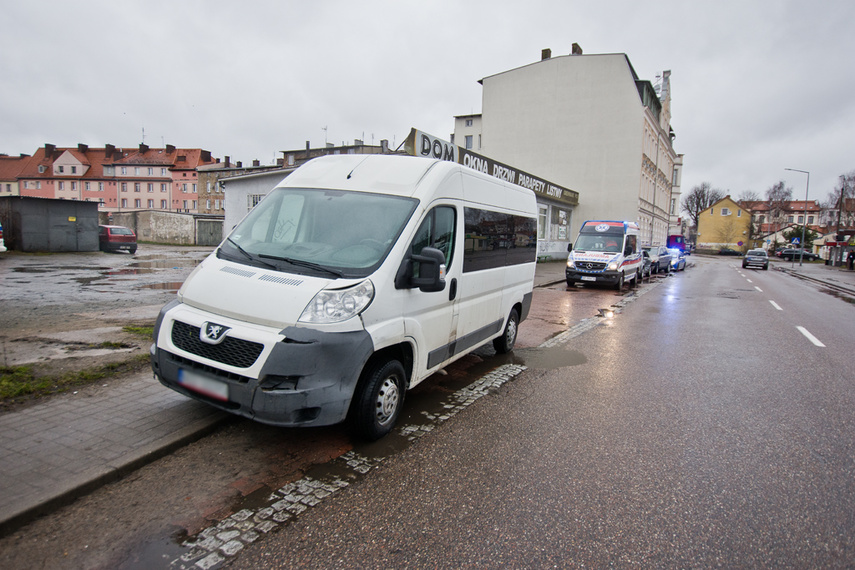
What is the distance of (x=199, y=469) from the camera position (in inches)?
134

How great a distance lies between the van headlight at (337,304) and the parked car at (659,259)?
24872 millimetres

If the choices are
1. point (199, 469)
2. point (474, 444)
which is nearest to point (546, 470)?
point (474, 444)

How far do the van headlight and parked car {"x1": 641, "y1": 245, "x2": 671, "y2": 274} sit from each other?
2487 centimetres

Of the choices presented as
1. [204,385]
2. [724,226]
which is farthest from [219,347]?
→ [724,226]

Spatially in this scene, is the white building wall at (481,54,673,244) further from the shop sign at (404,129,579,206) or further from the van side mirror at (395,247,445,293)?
the van side mirror at (395,247,445,293)

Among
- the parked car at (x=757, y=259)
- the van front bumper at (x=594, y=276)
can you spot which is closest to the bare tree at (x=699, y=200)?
the parked car at (x=757, y=259)

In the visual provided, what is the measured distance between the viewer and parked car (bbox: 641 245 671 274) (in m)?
26.1

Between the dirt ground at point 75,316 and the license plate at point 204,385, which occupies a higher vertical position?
the license plate at point 204,385

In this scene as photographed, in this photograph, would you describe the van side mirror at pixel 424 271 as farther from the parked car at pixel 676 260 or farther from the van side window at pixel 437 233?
the parked car at pixel 676 260

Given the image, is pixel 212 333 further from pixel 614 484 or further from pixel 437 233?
pixel 614 484

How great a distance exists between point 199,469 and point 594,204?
1504 inches

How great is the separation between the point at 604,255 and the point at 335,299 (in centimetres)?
1530

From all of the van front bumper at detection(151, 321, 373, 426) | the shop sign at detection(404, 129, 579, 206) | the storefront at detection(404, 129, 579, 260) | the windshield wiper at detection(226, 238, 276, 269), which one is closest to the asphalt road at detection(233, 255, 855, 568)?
the van front bumper at detection(151, 321, 373, 426)

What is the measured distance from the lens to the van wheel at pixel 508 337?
268 inches
